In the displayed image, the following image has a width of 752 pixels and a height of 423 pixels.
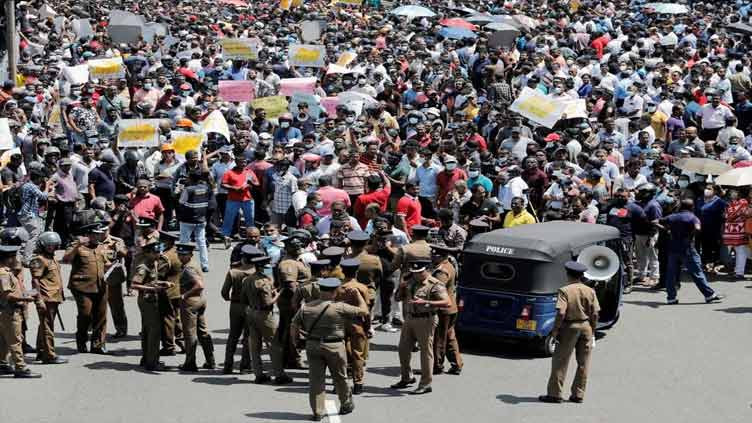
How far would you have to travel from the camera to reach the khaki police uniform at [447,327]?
56.9 feet

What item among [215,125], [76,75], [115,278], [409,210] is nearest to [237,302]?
[115,278]

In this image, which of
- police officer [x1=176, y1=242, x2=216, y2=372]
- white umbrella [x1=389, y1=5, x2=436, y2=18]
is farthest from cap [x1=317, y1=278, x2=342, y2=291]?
white umbrella [x1=389, y1=5, x2=436, y2=18]

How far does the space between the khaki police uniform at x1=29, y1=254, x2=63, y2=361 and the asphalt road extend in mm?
250

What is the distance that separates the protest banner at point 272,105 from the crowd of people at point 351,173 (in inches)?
2.9

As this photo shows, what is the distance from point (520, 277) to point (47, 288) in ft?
18.1

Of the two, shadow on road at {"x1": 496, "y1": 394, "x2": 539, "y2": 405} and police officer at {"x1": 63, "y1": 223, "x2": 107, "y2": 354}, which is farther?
police officer at {"x1": 63, "y1": 223, "x2": 107, "y2": 354}

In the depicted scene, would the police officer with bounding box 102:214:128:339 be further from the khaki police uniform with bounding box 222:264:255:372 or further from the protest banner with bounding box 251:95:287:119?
the protest banner with bounding box 251:95:287:119

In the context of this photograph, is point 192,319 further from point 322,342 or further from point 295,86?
point 295,86

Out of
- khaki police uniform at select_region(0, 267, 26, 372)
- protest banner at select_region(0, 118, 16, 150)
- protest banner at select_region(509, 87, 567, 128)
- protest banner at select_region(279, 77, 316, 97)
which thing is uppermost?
protest banner at select_region(509, 87, 567, 128)

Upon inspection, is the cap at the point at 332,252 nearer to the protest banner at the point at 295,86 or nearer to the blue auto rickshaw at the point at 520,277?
the blue auto rickshaw at the point at 520,277

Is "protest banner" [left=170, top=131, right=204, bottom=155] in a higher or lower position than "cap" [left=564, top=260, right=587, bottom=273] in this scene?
lower

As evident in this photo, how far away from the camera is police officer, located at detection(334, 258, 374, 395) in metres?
16.2

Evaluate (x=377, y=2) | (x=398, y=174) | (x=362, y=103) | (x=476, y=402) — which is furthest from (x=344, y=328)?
(x=377, y=2)

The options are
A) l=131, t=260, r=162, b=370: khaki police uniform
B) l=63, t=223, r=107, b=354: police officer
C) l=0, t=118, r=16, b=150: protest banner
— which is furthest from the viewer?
l=0, t=118, r=16, b=150: protest banner
